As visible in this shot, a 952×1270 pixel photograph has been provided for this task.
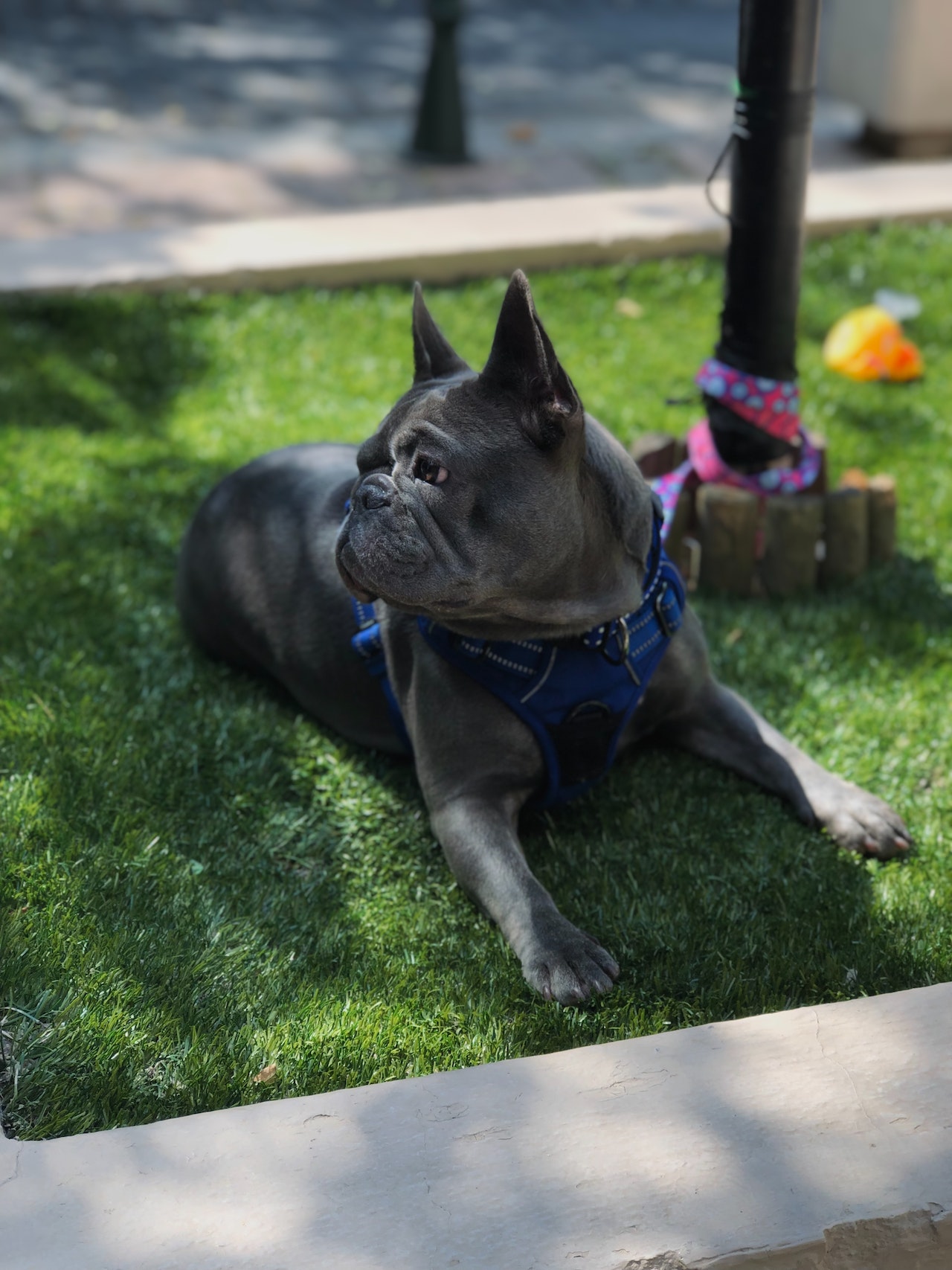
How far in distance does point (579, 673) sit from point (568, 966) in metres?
0.73

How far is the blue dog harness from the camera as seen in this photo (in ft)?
10.8

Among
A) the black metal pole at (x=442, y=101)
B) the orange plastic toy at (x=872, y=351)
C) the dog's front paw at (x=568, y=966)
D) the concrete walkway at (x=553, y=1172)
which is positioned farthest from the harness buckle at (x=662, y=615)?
the black metal pole at (x=442, y=101)

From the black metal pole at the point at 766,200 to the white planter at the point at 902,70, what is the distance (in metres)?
4.58

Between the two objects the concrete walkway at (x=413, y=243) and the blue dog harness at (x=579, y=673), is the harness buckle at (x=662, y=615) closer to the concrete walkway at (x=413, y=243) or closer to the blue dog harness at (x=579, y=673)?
the blue dog harness at (x=579, y=673)

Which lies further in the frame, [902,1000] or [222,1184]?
[902,1000]

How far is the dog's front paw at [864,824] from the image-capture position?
11.2 feet

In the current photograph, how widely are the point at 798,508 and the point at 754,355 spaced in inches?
20.6

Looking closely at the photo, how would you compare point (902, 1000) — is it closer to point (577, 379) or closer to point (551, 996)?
point (551, 996)

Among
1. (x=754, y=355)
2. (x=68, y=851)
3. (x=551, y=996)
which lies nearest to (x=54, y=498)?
(x=68, y=851)

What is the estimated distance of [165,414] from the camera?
596 centimetres

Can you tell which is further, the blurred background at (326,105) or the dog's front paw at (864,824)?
the blurred background at (326,105)

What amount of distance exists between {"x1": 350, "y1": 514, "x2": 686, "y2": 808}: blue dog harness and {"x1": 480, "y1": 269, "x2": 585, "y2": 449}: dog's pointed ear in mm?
605

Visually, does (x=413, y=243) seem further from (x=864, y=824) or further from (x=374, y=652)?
(x=864, y=824)

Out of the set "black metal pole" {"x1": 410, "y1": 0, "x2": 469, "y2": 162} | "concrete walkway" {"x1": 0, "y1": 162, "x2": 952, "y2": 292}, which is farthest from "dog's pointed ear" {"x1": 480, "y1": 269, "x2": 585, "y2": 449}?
"black metal pole" {"x1": 410, "y1": 0, "x2": 469, "y2": 162}
